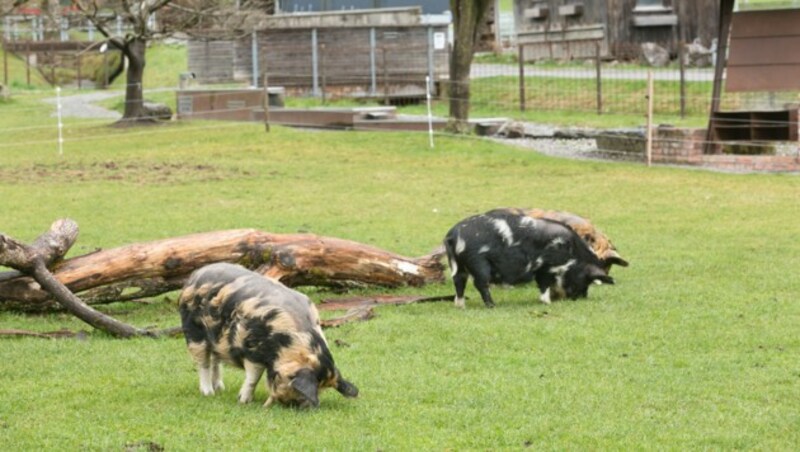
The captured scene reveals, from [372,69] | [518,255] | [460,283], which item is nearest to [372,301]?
[460,283]

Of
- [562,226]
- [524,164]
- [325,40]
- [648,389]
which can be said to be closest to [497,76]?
[325,40]

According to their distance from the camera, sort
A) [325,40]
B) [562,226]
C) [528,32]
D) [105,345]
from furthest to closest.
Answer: [528,32], [325,40], [562,226], [105,345]

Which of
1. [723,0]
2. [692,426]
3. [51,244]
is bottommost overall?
[692,426]

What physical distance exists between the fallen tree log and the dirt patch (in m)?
11.6

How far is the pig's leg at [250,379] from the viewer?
820cm

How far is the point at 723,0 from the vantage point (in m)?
25.2

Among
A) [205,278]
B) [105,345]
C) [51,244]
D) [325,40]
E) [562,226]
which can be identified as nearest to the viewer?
[205,278]

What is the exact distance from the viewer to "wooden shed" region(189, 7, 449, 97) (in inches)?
1658

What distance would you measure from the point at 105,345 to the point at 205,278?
2402mm

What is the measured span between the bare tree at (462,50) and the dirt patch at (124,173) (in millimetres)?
6693

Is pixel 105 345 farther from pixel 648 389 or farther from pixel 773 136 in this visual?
pixel 773 136

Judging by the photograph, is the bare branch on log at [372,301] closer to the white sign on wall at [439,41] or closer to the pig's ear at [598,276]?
the pig's ear at [598,276]

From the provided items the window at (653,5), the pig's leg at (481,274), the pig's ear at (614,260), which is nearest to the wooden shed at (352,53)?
the window at (653,5)

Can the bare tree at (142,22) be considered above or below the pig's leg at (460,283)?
above
